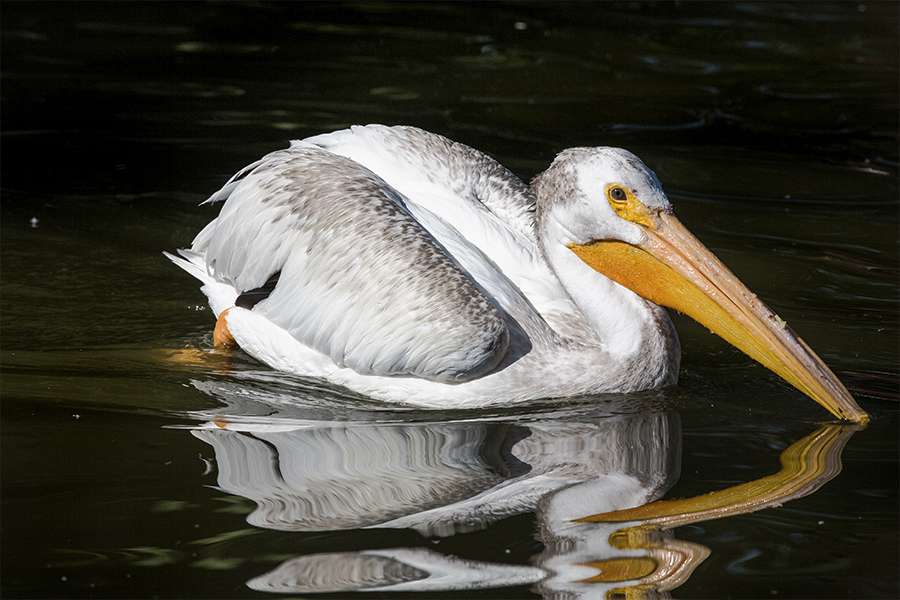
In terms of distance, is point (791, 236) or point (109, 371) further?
point (791, 236)

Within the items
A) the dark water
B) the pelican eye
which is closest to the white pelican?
the pelican eye

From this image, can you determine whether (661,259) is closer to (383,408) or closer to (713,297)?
(713,297)

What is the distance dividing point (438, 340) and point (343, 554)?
1181mm

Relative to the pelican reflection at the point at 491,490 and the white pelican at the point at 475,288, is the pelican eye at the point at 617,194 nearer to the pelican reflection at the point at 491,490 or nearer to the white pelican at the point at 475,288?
the white pelican at the point at 475,288

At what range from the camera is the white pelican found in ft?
13.2

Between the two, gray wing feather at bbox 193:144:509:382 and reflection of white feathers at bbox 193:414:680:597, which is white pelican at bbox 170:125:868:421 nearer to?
gray wing feather at bbox 193:144:509:382

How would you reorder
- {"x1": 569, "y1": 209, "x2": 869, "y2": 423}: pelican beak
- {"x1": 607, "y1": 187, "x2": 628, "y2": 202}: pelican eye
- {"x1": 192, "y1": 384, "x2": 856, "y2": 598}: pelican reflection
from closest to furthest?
{"x1": 192, "y1": 384, "x2": 856, "y2": 598}: pelican reflection, {"x1": 569, "y1": 209, "x2": 869, "y2": 423}: pelican beak, {"x1": 607, "y1": 187, "x2": 628, "y2": 202}: pelican eye

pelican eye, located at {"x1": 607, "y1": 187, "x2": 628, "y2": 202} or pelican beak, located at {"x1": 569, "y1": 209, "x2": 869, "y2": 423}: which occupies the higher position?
pelican eye, located at {"x1": 607, "y1": 187, "x2": 628, "y2": 202}

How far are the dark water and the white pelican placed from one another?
0.14 m

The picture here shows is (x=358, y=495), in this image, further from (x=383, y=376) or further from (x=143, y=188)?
(x=143, y=188)

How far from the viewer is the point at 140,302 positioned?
16.8 ft

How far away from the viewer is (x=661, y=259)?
4098 millimetres

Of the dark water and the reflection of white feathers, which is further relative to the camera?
the dark water

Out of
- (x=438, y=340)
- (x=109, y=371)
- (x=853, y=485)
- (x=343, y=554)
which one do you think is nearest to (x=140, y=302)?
(x=109, y=371)
